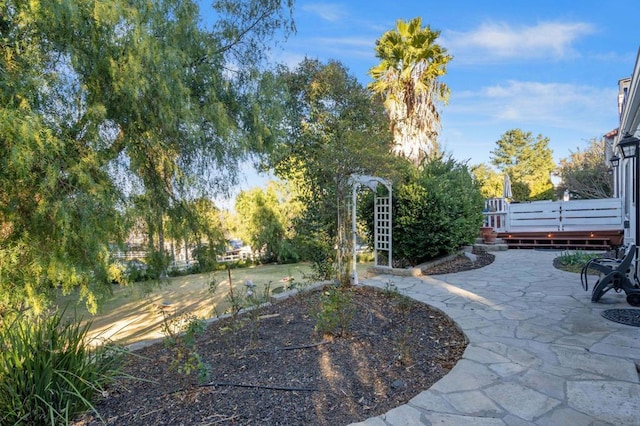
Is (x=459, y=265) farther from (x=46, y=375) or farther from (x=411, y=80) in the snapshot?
(x=46, y=375)

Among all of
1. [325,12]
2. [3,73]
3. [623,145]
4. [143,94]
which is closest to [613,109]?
[623,145]

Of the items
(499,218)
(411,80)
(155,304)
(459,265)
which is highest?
(411,80)


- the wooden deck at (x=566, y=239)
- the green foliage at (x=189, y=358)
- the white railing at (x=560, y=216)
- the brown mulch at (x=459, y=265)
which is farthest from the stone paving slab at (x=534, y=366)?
the white railing at (x=560, y=216)

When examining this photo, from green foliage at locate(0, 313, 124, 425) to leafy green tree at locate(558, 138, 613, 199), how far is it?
18410 millimetres

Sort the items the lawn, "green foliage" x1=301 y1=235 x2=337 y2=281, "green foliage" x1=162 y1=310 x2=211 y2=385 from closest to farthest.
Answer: "green foliage" x1=162 y1=310 x2=211 y2=385 → the lawn → "green foliage" x1=301 y1=235 x2=337 y2=281

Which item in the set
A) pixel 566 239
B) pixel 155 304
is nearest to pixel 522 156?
pixel 566 239

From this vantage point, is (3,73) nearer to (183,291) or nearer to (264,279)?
(183,291)

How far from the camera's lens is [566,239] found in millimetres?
9070

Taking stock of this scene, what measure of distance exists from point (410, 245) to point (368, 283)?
1.86m

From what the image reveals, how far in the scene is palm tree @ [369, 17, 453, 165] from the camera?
400 inches

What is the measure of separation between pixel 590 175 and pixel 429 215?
13.2 metres

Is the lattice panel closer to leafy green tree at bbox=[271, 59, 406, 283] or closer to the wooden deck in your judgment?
leafy green tree at bbox=[271, 59, 406, 283]

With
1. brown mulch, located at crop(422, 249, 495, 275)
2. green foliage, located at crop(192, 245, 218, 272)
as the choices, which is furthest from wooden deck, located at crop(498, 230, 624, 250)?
green foliage, located at crop(192, 245, 218, 272)

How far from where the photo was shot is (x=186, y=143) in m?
3.25
